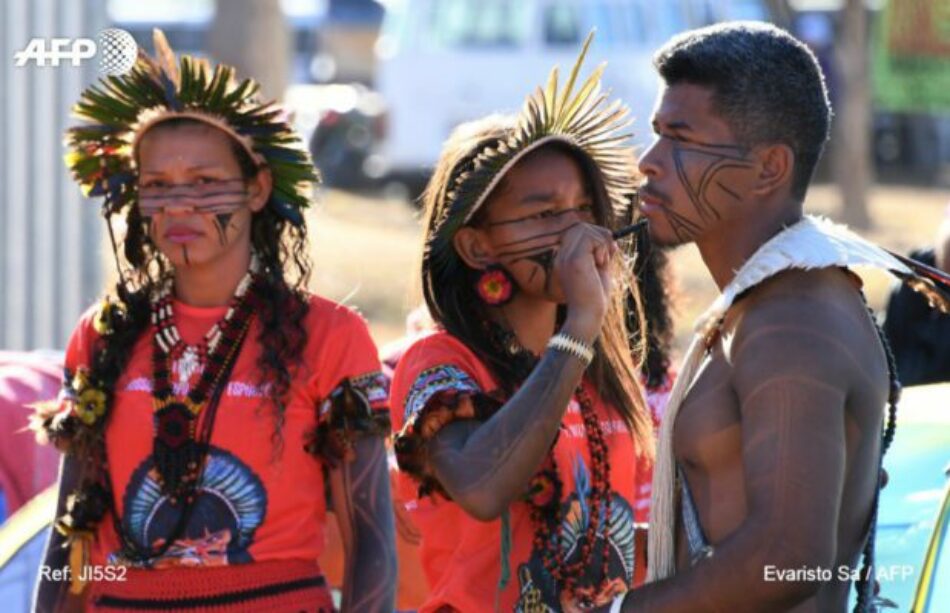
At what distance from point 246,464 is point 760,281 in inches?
51.7

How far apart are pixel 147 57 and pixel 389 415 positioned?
100cm

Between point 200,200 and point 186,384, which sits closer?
point 186,384

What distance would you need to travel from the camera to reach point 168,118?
3973 mm

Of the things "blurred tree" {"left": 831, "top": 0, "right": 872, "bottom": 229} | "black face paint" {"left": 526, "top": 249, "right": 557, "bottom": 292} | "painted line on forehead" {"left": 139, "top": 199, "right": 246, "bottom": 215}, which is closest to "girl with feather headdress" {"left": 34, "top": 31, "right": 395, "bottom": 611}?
"painted line on forehead" {"left": 139, "top": 199, "right": 246, "bottom": 215}

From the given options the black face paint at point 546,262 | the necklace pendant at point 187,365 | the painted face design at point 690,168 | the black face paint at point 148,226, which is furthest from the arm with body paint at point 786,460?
the black face paint at point 148,226

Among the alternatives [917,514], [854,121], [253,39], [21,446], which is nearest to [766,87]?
[917,514]

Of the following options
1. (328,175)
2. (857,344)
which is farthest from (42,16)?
(328,175)

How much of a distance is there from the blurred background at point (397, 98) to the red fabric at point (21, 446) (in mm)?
1777

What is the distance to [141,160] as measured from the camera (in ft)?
A: 13.1

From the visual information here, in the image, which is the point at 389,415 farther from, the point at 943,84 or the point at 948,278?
the point at 943,84

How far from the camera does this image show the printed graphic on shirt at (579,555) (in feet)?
11.4

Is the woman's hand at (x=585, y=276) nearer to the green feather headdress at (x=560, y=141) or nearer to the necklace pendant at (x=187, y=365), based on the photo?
the green feather headdress at (x=560, y=141)

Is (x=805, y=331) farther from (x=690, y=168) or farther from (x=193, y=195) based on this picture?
(x=193, y=195)

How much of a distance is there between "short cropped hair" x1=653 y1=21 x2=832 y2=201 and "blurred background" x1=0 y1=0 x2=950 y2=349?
6.22 feet
